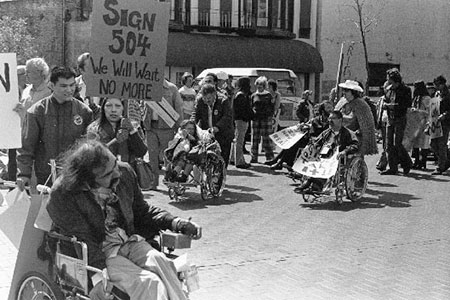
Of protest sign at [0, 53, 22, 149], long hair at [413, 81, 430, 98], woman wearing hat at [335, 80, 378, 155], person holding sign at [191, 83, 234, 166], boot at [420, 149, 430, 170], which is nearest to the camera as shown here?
protest sign at [0, 53, 22, 149]

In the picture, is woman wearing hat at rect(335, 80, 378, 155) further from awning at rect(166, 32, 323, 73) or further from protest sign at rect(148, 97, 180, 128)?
awning at rect(166, 32, 323, 73)

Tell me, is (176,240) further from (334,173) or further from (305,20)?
(305,20)

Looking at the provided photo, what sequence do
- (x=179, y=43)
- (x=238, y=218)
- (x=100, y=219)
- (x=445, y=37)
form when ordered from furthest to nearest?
(x=445, y=37), (x=179, y=43), (x=238, y=218), (x=100, y=219)

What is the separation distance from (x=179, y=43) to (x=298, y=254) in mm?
22299

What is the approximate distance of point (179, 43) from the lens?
96.0ft

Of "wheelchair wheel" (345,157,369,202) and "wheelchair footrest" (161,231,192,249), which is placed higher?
"wheelchair footrest" (161,231,192,249)

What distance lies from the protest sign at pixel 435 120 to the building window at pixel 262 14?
1872cm

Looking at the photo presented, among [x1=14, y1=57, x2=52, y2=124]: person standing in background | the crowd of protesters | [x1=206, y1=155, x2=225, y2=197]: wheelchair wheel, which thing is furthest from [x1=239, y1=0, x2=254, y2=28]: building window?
[x1=14, y1=57, x2=52, y2=124]: person standing in background

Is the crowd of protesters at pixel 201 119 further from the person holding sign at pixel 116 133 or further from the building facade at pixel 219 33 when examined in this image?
the building facade at pixel 219 33

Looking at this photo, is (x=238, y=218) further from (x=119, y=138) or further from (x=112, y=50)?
(x=112, y=50)

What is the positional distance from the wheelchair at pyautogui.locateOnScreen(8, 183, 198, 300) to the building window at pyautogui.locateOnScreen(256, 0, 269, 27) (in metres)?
28.7

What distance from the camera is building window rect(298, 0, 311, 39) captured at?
3366cm

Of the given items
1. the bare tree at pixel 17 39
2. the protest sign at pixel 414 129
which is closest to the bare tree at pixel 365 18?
the bare tree at pixel 17 39

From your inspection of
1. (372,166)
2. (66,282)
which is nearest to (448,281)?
(66,282)
